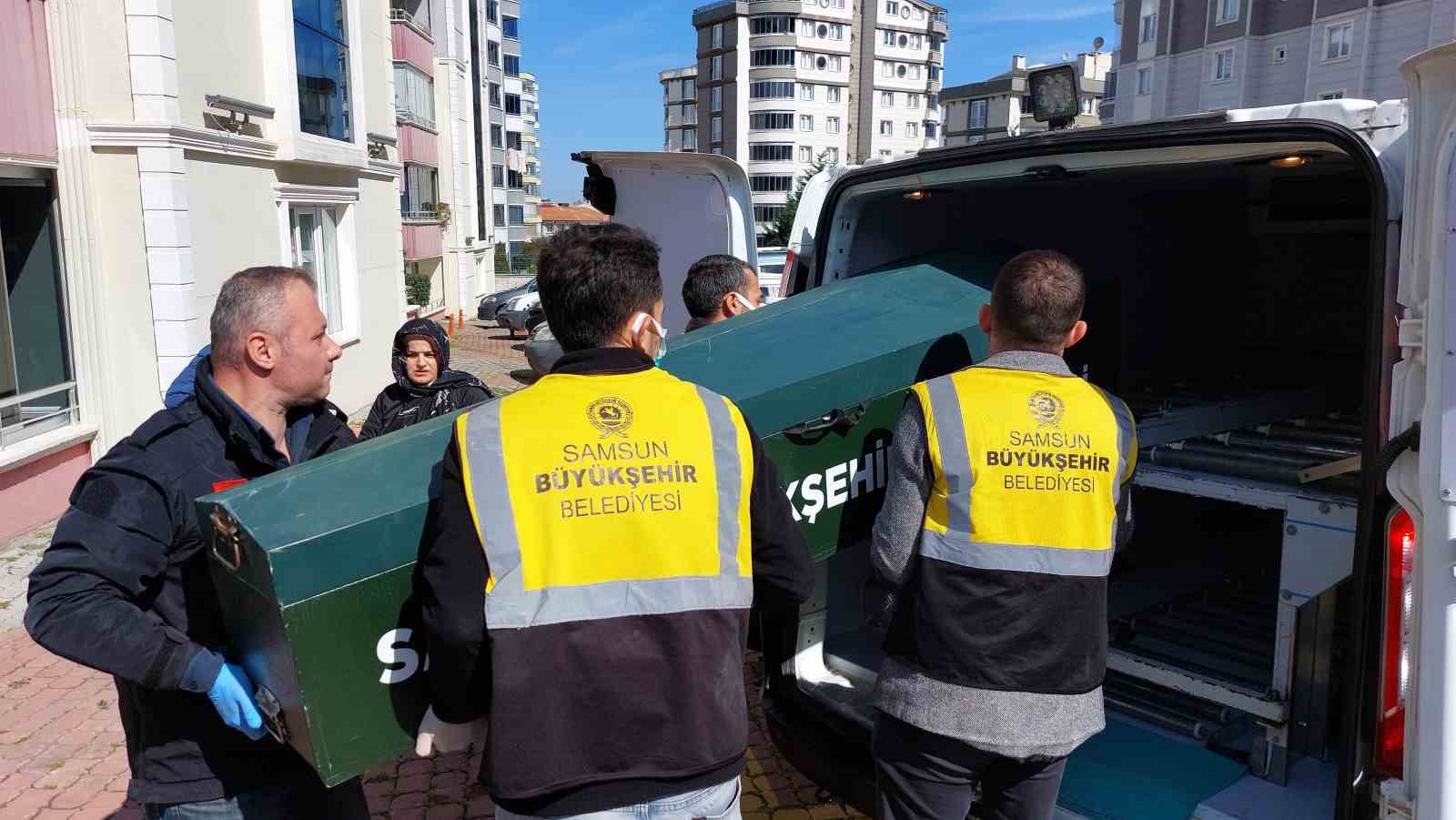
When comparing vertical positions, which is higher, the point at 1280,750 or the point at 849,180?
the point at 849,180

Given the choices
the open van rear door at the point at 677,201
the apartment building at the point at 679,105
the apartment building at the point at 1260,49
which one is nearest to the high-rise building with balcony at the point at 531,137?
the apartment building at the point at 679,105

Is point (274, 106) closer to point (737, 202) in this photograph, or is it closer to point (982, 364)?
point (737, 202)

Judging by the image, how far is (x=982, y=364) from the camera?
2084mm

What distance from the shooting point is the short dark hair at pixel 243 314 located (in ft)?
6.47

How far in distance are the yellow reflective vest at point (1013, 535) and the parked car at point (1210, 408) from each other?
38cm

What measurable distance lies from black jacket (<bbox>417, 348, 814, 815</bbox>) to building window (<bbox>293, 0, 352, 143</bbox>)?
9.88 m

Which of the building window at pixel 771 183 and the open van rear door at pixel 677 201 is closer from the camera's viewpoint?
the open van rear door at pixel 677 201

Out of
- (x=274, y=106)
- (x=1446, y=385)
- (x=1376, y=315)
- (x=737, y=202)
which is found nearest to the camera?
(x=1446, y=385)

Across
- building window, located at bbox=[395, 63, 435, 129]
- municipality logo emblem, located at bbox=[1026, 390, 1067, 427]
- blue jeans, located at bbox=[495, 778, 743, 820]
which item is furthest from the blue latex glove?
building window, located at bbox=[395, 63, 435, 129]

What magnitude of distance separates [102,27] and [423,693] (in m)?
7.43

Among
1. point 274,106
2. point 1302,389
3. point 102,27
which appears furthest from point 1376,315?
point 274,106

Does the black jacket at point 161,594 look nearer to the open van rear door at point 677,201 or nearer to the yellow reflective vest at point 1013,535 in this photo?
the yellow reflective vest at point 1013,535

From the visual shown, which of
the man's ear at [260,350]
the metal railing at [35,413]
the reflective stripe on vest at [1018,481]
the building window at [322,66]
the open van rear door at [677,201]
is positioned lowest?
the metal railing at [35,413]

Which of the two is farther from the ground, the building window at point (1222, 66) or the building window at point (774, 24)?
the building window at point (774, 24)
